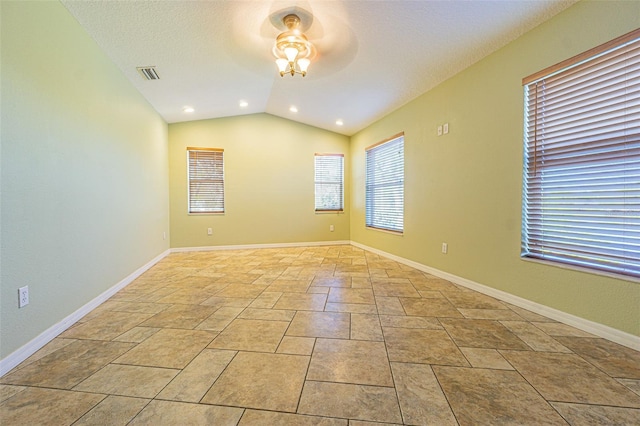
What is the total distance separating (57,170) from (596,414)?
3.48 m

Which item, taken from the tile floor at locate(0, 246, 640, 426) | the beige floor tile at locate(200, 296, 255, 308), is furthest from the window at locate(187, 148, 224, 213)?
the beige floor tile at locate(200, 296, 255, 308)

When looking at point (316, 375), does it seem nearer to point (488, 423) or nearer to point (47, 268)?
point (488, 423)

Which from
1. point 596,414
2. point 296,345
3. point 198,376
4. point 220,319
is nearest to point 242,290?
Answer: point 220,319

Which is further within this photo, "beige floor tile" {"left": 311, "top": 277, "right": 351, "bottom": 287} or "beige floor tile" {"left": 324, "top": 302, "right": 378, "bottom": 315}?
"beige floor tile" {"left": 311, "top": 277, "right": 351, "bottom": 287}

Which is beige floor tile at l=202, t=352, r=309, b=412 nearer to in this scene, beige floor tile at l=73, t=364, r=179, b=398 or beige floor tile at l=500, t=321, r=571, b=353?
beige floor tile at l=73, t=364, r=179, b=398

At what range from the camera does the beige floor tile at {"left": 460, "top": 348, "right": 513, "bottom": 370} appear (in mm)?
1493

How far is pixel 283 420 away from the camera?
1.13m

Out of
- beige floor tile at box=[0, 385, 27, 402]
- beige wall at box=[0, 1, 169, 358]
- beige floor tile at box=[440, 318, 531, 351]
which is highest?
beige wall at box=[0, 1, 169, 358]

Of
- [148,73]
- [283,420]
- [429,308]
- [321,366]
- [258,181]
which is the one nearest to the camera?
[283,420]

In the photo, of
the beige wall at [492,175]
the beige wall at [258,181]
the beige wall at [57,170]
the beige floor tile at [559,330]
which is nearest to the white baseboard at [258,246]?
the beige wall at [258,181]

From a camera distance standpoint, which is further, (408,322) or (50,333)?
(408,322)

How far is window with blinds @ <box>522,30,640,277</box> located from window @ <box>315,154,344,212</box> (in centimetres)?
374

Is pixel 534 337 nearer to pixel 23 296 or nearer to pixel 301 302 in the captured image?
pixel 301 302

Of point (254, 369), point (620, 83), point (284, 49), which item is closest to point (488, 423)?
point (254, 369)
